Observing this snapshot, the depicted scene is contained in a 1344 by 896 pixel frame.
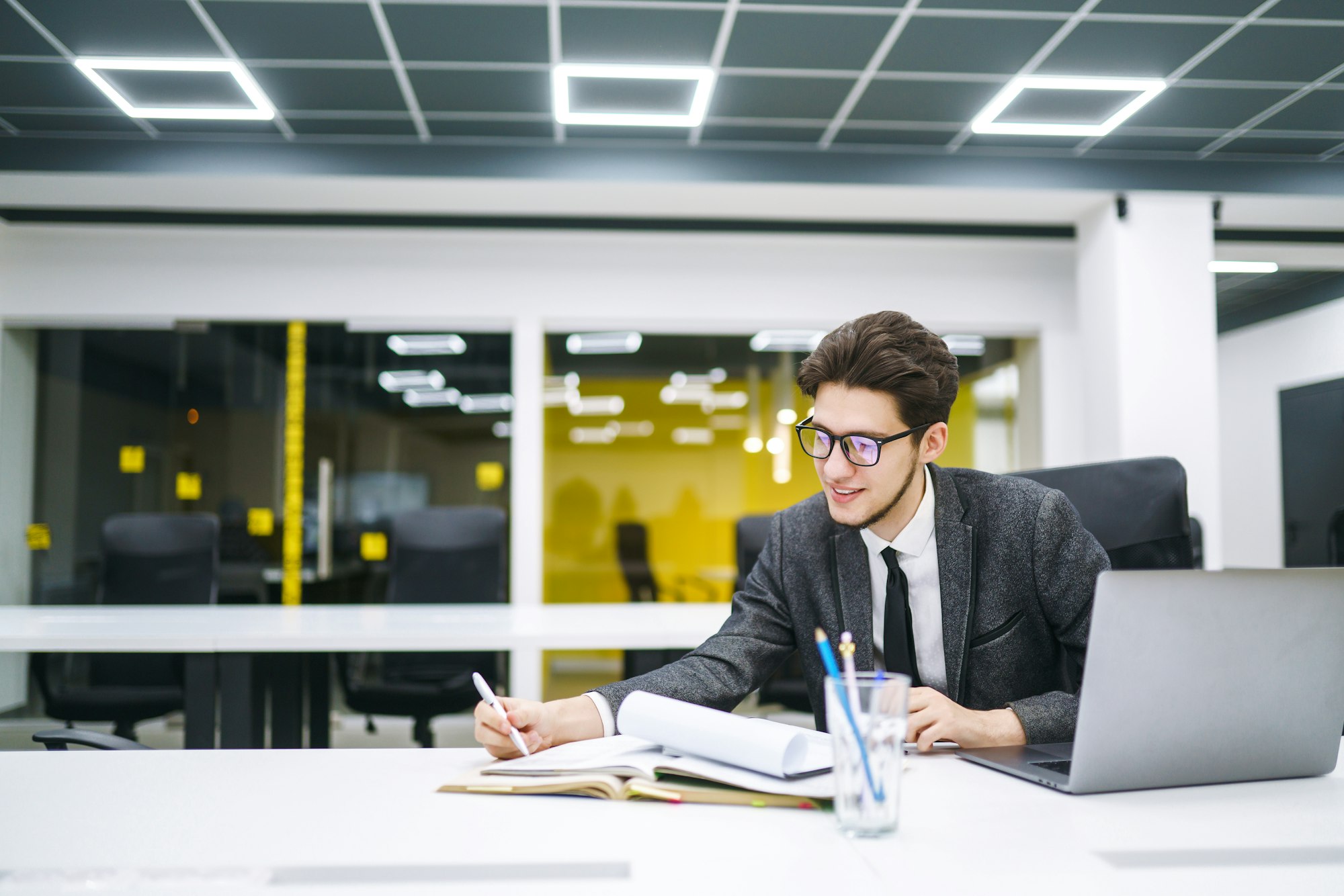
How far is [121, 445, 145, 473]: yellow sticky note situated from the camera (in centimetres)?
523

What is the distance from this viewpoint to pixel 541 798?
1.00 meters

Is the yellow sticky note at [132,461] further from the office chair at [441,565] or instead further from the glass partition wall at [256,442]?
the office chair at [441,565]

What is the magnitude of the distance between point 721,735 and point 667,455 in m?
5.56

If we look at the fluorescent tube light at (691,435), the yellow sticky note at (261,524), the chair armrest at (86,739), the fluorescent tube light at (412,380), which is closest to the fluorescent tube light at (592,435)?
the fluorescent tube light at (691,435)

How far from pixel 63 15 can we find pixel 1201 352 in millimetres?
5066

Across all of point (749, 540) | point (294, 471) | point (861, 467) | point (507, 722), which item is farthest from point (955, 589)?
point (294, 471)

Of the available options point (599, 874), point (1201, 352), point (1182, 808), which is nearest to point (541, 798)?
point (599, 874)

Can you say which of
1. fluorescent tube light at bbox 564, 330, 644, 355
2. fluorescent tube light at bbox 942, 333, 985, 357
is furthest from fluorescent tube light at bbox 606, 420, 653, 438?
fluorescent tube light at bbox 942, 333, 985, 357

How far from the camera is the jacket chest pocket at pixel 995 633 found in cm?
143

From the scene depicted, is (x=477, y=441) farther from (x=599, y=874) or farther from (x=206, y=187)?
(x=599, y=874)

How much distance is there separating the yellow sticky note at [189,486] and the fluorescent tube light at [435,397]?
1.28 metres

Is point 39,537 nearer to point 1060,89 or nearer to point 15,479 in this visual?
point 15,479

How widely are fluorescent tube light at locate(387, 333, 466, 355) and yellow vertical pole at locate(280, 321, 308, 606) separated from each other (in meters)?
0.51

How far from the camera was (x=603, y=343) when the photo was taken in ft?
19.2
